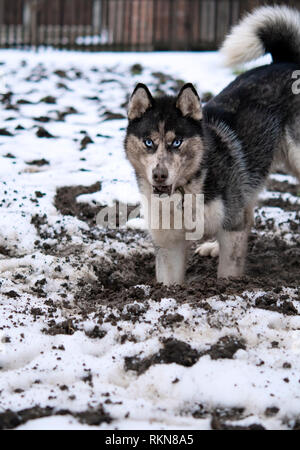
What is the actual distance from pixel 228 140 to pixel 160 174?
36.6 inches

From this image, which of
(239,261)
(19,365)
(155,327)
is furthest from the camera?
(239,261)

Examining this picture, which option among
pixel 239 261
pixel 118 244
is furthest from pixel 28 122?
pixel 239 261

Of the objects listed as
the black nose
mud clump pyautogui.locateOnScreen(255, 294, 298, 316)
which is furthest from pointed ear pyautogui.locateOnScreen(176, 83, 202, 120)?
mud clump pyautogui.locateOnScreen(255, 294, 298, 316)

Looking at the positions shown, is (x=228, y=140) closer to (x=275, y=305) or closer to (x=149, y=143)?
(x=149, y=143)

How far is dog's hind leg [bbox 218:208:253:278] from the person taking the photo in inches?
173

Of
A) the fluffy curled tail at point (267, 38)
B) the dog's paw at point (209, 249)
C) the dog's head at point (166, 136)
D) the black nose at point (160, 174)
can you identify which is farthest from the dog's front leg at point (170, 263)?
the fluffy curled tail at point (267, 38)

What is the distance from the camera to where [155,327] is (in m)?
3.28

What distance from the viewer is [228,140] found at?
4520 millimetres

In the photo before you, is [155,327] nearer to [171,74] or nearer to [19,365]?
[19,365]

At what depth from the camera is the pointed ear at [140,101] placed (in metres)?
4.11

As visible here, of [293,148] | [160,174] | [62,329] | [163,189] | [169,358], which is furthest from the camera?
[293,148]

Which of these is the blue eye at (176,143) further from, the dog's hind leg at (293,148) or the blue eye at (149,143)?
the dog's hind leg at (293,148)

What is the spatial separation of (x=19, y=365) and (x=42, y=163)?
357 cm

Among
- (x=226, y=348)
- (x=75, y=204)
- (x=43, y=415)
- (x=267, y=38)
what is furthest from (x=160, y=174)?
(x=267, y=38)
